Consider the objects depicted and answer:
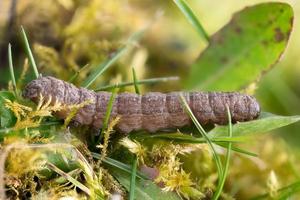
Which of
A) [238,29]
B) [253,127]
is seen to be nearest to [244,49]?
[238,29]

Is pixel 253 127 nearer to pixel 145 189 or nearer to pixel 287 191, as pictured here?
pixel 287 191

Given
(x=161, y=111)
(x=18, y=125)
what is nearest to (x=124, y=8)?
(x=161, y=111)

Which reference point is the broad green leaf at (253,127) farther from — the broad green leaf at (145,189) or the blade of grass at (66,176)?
the blade of grass at (66,176)

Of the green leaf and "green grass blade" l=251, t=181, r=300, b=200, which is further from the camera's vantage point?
the green leaf

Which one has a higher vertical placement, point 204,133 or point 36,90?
point 36,90

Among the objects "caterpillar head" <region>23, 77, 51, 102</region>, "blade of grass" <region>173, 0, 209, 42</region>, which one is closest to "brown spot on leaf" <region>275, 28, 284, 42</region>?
"blade of grass" <region>173, 0, 209, 42</region>

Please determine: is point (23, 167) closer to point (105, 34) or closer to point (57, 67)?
point (57, 67)

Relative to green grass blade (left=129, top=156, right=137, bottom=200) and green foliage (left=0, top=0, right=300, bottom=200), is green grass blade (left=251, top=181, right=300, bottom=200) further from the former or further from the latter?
green grass blade (left=129, top=156, right=137, bottom=200)
